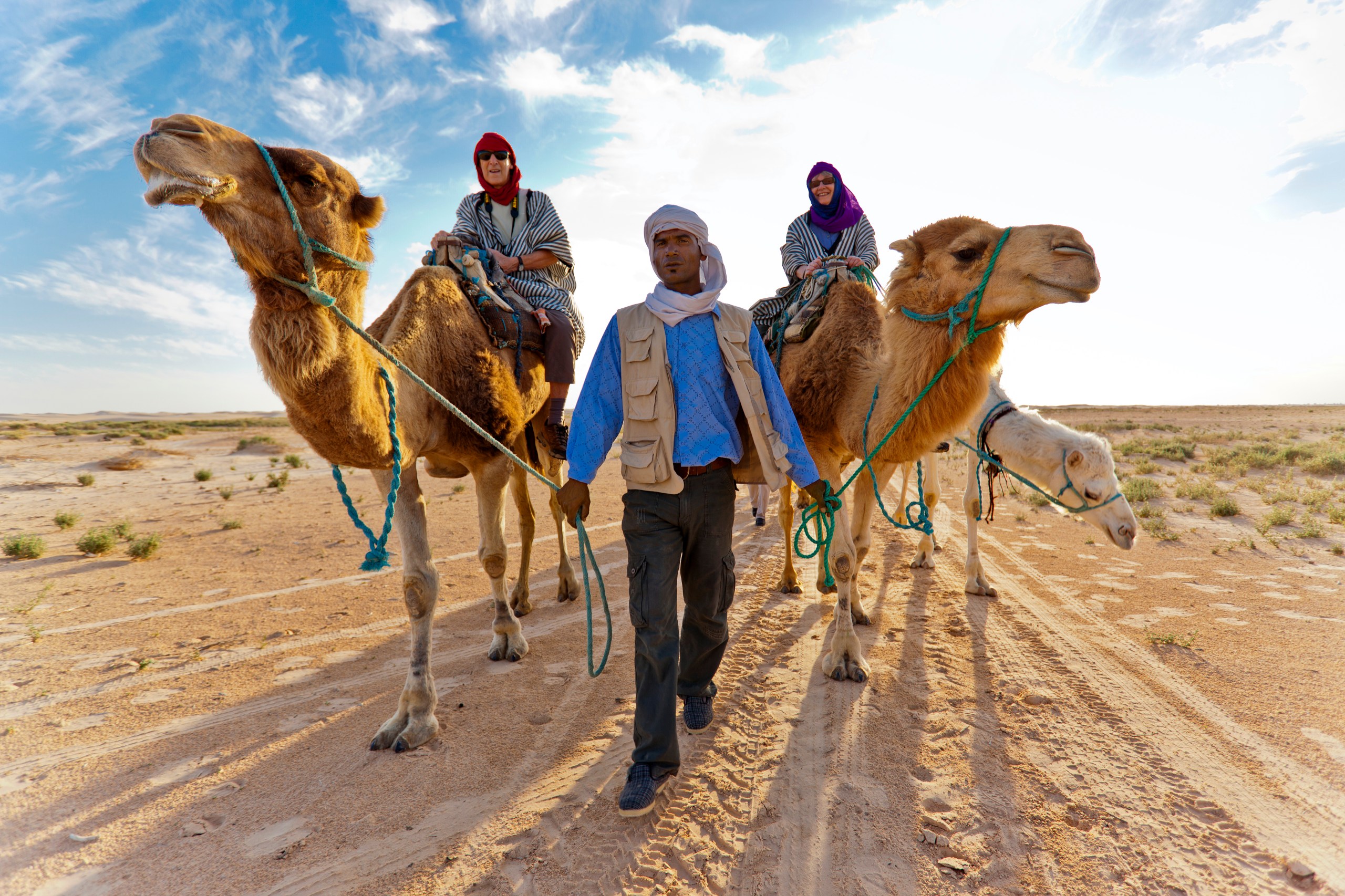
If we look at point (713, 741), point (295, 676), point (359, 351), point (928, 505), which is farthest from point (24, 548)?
point (928, 505)

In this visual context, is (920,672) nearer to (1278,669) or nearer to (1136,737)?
(1136,737)

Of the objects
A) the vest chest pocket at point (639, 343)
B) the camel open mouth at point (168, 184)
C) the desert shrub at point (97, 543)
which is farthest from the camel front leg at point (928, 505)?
the desert shrub at point (97, 543)

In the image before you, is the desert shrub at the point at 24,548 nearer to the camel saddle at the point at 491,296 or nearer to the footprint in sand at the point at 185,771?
the footprint in sand at the point at 185,771

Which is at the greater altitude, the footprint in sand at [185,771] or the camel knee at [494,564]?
the camel knee at [494,564]

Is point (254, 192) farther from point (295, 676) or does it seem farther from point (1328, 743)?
point (1328, 743)

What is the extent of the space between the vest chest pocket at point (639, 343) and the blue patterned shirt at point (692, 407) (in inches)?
3.1

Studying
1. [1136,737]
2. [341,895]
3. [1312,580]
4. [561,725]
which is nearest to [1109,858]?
[1136,737]

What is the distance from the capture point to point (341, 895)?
2264 mm

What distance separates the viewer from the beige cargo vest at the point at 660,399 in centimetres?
271

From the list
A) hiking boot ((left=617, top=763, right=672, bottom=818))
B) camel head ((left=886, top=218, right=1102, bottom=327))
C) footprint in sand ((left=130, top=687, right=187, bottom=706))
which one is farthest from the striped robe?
footprint in sand ((left=130, top=687, right=187, bottom=706))

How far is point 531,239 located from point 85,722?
13.6 ft

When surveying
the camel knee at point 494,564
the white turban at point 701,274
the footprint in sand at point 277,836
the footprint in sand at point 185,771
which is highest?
the white turban at point 701,274

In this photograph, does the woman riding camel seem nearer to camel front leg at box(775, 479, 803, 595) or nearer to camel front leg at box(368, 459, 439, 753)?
camel front leg at box(368, 459, 439, 753)

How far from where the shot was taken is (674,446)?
279cm
